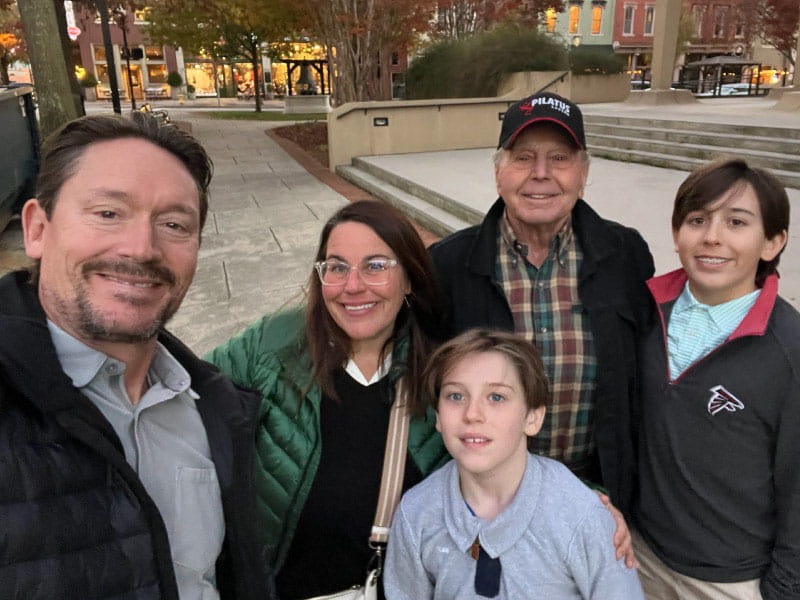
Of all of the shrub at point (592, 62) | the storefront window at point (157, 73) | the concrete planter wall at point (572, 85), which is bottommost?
the concrete planter wall at point (572, 85)

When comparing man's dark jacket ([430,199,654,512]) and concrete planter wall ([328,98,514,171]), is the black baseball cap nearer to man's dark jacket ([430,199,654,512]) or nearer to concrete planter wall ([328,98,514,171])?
man's dark jacket ([430,199,654,512])

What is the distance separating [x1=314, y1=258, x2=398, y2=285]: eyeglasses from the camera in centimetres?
193

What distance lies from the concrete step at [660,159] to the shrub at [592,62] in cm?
771

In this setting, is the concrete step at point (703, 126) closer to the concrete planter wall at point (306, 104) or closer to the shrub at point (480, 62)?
the shrub at point (480, 62)

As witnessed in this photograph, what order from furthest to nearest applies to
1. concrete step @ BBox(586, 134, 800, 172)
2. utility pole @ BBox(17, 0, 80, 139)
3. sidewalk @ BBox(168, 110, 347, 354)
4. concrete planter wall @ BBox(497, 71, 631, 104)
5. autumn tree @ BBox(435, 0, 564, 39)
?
autumn tree @ BBox(435, 0, 564, 39), concrete planter wall @ BBox(497, 71, 631, 104), utility pole @ BBox(17, 0, 80, 139), concrete step @ BBox(586, 134, 800, 172), sidewalk @ BBox(168, 110, 347, 354)

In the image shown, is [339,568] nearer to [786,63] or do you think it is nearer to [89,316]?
[89,316]

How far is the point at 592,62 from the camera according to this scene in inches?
755

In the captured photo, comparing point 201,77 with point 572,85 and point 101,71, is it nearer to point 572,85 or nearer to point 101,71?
point 101,71

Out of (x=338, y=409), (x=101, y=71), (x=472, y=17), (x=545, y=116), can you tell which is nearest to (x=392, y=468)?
(x=338, y=409)

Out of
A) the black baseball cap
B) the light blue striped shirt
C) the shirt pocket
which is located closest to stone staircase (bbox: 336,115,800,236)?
the black baseball cap

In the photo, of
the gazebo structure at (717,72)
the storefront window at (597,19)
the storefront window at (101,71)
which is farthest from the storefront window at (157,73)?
the gazebo structure at (717,72)

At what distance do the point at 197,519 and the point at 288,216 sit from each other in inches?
311

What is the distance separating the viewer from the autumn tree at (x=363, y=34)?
13789 mm

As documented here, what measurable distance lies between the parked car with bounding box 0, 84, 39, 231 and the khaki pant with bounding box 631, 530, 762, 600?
809cm
